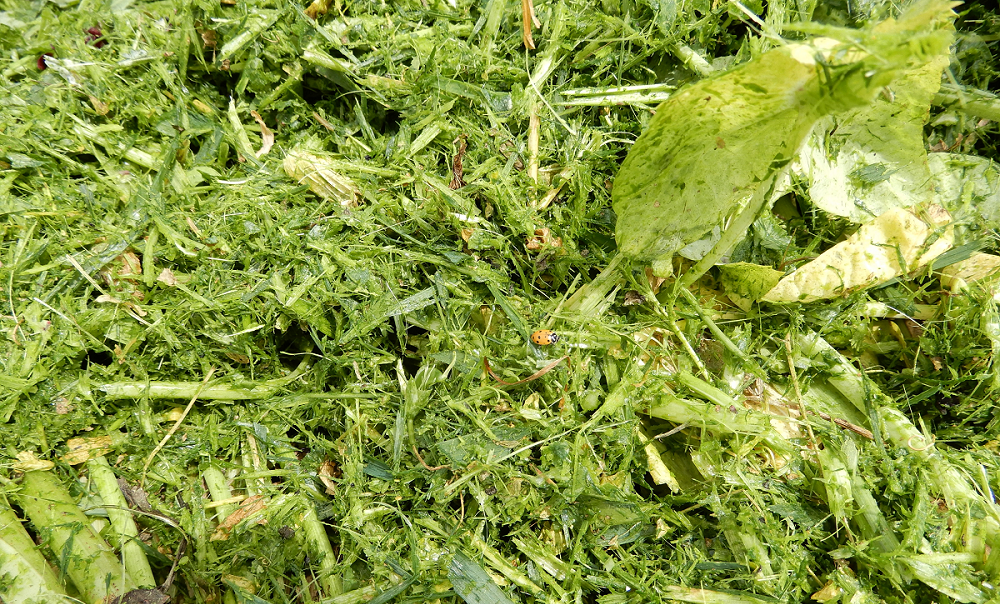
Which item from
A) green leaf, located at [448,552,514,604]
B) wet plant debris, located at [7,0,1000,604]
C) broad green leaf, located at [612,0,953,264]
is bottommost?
green leaf, located at [448,552,514,604]

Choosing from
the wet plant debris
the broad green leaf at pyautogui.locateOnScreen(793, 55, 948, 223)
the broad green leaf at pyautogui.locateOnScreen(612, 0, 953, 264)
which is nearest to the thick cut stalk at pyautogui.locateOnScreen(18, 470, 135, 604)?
the wet plant debris

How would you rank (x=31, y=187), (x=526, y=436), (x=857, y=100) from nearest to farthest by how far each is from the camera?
(x=857, y=100), (x=526, y=436), (x=31, y=187)

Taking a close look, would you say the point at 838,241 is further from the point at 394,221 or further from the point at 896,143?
the point at 394,221

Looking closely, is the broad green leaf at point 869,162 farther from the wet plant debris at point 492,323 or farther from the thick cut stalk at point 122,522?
the thick cut stalk at point 122,522

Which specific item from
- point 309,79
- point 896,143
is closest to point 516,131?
point 309,79

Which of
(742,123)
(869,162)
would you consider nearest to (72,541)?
(742,123)

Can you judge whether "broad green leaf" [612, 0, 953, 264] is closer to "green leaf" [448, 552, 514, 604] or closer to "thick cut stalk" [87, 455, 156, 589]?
"green leaf" [448, 552, 514, 604]
